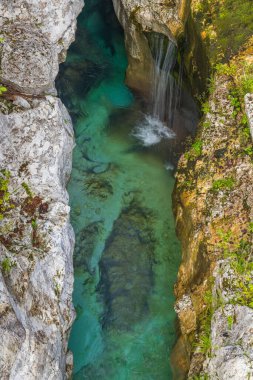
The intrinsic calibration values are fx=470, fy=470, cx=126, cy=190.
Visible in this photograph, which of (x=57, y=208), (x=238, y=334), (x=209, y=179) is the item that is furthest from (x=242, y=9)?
(x=238, y=334)

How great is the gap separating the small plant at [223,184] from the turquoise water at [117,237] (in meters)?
2.42

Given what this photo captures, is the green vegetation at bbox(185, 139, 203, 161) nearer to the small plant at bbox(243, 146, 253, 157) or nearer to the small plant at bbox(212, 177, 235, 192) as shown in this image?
the small plant at bbox(212, 177, 235, 192)

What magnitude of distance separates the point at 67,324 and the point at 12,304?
1663mm

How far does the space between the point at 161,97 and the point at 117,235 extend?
4345 mm

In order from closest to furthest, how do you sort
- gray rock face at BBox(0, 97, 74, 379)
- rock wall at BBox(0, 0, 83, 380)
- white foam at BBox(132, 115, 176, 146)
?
gray rock face at BBox(0, 97, 74, 379)
rock wall at BBox(0, 0, 83, 380)
white foam at BBox(132, 115, 176, 146)

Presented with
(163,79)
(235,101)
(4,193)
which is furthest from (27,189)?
(163,79)

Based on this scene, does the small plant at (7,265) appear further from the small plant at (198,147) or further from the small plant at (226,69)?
the small plant at (226,69)

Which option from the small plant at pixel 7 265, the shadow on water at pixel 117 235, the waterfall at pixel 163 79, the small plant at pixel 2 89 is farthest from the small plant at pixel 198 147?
the small plant at pixel 7 265

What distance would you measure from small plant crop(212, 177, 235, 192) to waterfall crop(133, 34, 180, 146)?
4269 millimetres

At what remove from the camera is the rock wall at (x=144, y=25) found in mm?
10734

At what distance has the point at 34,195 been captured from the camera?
8.04 metres

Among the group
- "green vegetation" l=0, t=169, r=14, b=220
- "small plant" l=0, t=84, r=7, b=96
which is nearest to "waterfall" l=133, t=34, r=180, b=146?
"small plant" l=0, t=84, r=7, b=96

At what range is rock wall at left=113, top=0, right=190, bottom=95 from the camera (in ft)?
35.2

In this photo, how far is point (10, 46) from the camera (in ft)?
27.8
